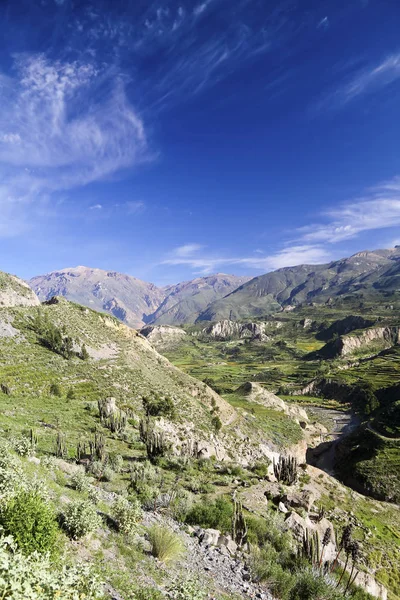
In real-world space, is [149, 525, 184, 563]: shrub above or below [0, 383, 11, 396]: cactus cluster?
below

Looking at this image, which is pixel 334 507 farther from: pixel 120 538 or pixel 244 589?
pixel 120 538

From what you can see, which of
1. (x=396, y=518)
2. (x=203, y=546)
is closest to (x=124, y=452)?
(x=203, y=546)

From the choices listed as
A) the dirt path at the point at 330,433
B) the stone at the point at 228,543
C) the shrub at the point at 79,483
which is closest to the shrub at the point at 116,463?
the shrub at the point at 79,483

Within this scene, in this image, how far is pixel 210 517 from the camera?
1752cm

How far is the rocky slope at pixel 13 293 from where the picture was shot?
87.2 m

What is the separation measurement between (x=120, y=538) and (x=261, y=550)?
25.4 ft

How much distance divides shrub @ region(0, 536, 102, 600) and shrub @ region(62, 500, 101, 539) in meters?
4.61

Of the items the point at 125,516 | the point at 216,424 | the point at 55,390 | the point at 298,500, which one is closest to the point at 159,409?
the point at 216,424

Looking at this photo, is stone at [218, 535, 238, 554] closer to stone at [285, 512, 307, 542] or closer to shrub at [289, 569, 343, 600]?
shrub at [289, 569, 343, 600]

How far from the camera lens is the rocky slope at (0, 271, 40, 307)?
286 ft

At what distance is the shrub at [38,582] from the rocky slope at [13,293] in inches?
3663

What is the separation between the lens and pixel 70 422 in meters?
32.7

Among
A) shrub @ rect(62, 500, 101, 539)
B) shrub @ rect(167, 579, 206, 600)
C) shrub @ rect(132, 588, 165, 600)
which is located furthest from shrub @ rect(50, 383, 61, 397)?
shrub @ rect(167, 579, 206, 600)

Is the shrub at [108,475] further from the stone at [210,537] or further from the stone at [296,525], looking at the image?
the stone at [296,525]
